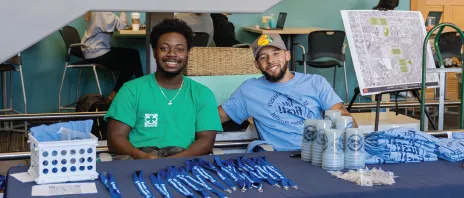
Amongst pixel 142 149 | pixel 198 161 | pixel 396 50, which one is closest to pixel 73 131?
pixel 198 161

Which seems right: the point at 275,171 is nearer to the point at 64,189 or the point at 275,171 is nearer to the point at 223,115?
the point at 64,189

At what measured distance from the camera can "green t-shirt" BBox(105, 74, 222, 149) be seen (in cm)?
319

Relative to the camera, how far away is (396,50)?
13.6ft

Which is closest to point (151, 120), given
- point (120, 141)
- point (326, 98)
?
point (120, 141)

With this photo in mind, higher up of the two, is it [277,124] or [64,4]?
[64,4]

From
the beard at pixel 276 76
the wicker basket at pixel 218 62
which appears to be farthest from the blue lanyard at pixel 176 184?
the wicker basket at pixel 218 62

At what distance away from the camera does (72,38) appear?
23.5ft

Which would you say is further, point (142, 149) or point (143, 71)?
point (143, 71)

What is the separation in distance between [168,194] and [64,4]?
987mm

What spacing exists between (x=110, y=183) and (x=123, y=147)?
94 centimetres

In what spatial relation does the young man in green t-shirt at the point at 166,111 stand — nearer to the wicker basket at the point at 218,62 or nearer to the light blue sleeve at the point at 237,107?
the light blue sleeve at the point at 237,107

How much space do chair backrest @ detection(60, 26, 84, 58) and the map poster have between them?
12.8 ft

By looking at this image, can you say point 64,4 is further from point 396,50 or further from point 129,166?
point 396,50

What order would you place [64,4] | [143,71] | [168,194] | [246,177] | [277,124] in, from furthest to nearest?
[143,71]
[277,124]
[64,4]
[246,177]
[168,194]
